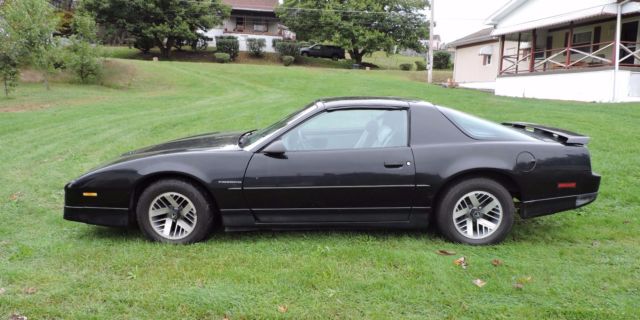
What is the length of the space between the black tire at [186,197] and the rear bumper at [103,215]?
0.43ft

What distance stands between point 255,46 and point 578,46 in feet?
81.0

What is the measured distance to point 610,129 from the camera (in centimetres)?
883

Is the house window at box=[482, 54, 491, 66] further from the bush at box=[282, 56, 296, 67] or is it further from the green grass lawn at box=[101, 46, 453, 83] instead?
the bush at box=[282, 56, 296, 67]

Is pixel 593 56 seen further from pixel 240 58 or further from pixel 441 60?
pixel 240 58

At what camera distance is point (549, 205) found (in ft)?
13.9

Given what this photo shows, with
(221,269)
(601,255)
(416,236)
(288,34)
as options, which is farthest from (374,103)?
(288,34)

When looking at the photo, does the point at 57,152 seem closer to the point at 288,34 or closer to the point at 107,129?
the point at 107,129

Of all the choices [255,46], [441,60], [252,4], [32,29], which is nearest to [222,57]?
[255,46]

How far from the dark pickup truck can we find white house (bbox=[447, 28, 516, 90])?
35.2 feet

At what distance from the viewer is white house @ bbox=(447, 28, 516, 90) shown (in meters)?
28.8

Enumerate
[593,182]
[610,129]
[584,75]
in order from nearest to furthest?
[593,182], [610,129], [584,75]

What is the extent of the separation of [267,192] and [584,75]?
17.9 m

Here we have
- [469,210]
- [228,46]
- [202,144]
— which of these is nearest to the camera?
[469,210]

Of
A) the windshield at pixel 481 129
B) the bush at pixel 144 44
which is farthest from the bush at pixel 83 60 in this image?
the windshield at pixel 481 129
